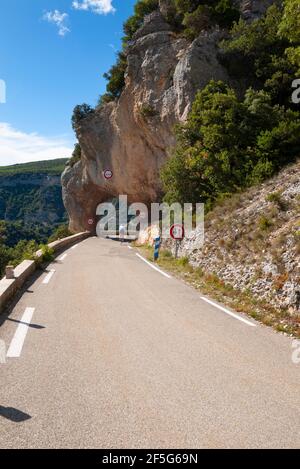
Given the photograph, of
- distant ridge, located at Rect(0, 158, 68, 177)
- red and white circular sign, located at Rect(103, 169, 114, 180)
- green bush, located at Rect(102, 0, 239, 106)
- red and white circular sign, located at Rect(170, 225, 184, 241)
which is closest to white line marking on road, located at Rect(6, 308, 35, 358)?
red and white circular sign, located at Rect(170, 225, 184, 241)

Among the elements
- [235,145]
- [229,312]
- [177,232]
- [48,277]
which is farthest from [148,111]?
[229,312]

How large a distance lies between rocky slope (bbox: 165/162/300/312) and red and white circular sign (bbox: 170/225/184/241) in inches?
21.2

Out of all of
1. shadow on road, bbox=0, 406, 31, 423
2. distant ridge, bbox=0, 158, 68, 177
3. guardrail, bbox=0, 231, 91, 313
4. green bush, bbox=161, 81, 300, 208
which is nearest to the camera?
shadow on road, bbox=0, 406, 31, 423

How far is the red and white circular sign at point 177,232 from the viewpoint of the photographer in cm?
1650

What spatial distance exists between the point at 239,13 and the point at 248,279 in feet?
79.5

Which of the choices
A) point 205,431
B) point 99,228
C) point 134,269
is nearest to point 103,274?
point 134,269

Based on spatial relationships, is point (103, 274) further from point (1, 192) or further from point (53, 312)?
point (1, 192)

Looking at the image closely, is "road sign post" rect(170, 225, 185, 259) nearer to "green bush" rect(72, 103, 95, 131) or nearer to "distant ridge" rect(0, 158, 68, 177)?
"green bush" rect(72, 103, 95, 131)

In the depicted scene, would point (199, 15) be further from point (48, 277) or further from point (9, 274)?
point (9, 274)

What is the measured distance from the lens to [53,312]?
7.79m

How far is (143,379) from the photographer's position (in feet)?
15.2

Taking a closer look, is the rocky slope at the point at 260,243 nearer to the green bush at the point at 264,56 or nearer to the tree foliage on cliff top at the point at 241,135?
the tree foliage on cliff top at the point at 241,135

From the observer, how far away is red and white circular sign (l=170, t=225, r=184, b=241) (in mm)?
16500

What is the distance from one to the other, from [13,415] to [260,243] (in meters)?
8.45
